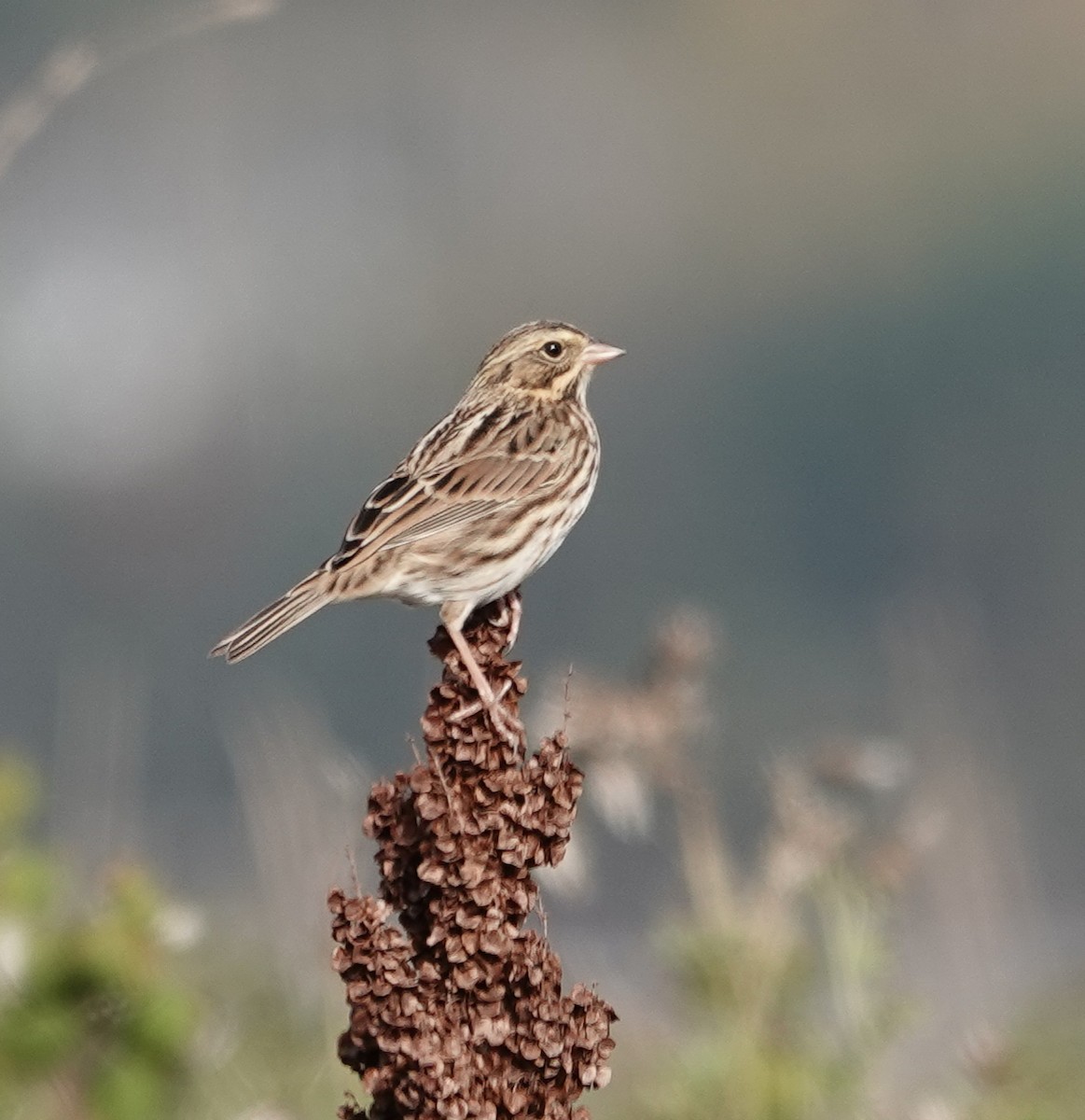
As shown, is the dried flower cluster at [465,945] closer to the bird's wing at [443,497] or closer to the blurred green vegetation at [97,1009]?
the bird's wing at [443,497]

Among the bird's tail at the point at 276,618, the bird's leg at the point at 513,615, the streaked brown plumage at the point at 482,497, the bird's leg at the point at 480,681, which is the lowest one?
the bird's leg at the point at 480,681

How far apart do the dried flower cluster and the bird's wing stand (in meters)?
1.53

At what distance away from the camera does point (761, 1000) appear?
6.43 m

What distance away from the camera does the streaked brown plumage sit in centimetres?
579

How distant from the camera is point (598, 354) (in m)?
6.63

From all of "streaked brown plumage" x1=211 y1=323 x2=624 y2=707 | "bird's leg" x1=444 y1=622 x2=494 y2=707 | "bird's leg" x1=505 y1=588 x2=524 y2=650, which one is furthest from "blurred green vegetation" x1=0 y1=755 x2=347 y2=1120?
"bird's leg" x1=444 y1=622 x2=494 y2=707

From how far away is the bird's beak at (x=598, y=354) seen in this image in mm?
6609

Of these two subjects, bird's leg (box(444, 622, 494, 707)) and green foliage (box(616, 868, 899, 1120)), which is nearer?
bird's leg (box(444, 622, 494, 707))

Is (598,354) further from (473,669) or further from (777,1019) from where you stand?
(473,669)

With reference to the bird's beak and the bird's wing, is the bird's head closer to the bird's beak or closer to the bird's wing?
the bird's beak

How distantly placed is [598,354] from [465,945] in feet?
9.01

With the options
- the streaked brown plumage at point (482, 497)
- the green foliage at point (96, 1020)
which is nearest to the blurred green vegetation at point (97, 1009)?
the green foliage at point (96, 1020)

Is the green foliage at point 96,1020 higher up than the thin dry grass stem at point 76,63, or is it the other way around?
the thin dry grass stem at point 76,63

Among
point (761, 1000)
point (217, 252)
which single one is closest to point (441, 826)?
point (761, 1000)
